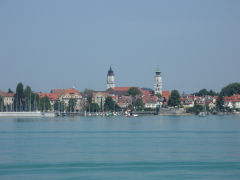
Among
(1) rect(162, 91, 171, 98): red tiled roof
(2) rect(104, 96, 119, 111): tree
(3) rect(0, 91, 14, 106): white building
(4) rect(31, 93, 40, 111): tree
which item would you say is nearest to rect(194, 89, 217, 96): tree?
(1) rect(162, 91, 171, 98): red tiled roof

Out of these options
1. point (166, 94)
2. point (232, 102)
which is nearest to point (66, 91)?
point (166, 94)

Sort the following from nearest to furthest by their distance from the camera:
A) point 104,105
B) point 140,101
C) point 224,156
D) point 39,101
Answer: point 224,156 < point 39,101 < point 104,105 < point 140,101

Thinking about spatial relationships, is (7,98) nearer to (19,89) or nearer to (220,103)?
(19,89)

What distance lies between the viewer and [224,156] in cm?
3228

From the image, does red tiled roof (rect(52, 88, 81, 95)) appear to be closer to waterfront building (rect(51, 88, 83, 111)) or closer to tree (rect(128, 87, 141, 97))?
waterfront building (rect(51, 88, 83, 111))

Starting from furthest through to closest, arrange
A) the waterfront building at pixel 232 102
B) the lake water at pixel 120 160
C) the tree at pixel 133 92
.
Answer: the tree at pixel 133 92, the waterfront building at pixel 232 102, the lake water at pixel 120 160

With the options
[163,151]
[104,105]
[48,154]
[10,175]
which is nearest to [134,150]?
[163,151]

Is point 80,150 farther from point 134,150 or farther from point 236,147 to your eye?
point 236,147

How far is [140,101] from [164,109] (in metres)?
13.9

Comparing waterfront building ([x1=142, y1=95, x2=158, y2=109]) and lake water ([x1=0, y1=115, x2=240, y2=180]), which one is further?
waterfront building ([x1=142, y1=95, x2=158, y2=109])

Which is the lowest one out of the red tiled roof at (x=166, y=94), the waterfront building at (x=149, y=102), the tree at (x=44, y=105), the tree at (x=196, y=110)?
the tree at (x=196, y=110)

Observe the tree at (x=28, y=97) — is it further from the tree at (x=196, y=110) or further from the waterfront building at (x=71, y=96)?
the tree at (x=196, y=110)

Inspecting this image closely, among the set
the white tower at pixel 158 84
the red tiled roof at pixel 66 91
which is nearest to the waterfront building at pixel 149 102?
the white tower at pixel 158 84

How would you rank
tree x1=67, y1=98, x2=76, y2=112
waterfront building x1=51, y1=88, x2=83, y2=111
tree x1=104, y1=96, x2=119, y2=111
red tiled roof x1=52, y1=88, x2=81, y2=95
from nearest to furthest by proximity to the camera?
tree x1=67, y1=98, x2=76, y2=112 → tree x1=104, y1=96, x2=119, y2=111 → waterfront building x1=51, y1=88, x2=83, y2=111 → red tiled roof x1=52, y1=88, x2=81, y2=95
